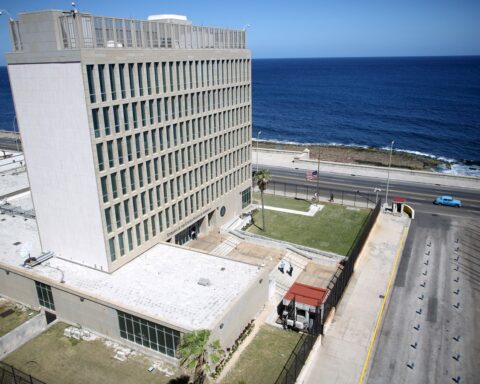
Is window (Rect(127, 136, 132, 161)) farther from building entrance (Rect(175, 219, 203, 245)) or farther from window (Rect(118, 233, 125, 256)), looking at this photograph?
building entrance (Rect(175, 219, 203, 245))

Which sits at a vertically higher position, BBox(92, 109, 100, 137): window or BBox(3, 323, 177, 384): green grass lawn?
BBox(92, 109, 100, 137): window

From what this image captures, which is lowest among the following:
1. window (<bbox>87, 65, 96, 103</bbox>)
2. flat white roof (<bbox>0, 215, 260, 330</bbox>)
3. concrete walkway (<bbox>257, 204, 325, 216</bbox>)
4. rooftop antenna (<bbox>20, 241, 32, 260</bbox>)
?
concrete walkway (<bbox>257, 204, 325, 216</bbox>)

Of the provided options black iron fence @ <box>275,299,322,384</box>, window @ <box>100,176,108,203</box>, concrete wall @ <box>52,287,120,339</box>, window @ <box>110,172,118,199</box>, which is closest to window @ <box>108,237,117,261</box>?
window @ <box>100,176,108,203</box>

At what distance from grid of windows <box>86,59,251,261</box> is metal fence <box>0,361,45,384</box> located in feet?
43.6

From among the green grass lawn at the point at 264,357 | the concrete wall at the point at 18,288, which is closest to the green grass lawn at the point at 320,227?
the green grass lawn at the point at 264,357

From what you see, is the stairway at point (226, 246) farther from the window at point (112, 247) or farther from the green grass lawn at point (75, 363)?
the green grass lawn at point (75, 363)

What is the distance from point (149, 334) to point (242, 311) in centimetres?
917

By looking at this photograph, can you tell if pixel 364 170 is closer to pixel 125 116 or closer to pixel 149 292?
pixel 125 116

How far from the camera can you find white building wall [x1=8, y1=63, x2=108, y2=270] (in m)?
38.9

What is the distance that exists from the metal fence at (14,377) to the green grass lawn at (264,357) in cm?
1644

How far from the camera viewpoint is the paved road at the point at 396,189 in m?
74.1

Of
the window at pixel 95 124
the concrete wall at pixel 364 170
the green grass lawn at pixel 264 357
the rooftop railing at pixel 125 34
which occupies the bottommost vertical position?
the green grass lawn at pixel 264 357

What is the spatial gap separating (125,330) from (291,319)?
1631 cm

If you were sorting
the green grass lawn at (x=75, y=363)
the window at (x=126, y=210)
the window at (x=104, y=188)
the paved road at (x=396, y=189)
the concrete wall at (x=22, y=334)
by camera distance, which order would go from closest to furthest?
the green grass lawn at (x=75, y=363) → the concrete wall at (x=22, y=334) → the window at (x=104, y=188) → the window at (x=126, y=210) → the paved road at (x=396, y=189)
